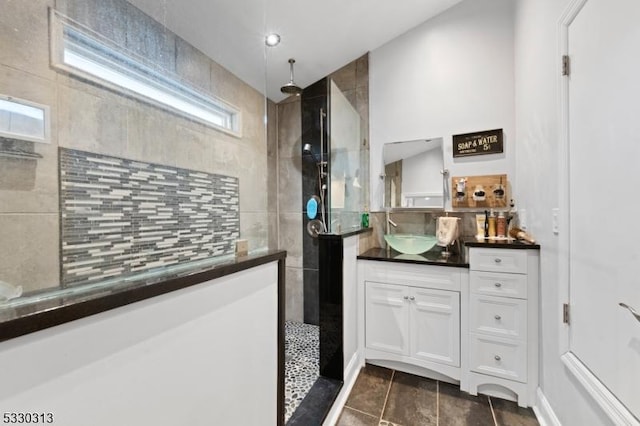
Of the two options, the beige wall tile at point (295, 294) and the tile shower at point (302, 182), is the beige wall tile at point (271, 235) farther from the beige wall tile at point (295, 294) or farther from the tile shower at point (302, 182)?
the beige wall tile at point (295, 294)

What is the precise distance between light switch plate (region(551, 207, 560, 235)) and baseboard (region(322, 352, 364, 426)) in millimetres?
1537

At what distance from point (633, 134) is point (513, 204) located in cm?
139

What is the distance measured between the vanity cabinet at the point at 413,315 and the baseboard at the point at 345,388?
132 mm

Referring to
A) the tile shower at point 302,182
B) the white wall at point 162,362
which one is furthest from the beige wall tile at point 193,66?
the tile shower at point 302,182

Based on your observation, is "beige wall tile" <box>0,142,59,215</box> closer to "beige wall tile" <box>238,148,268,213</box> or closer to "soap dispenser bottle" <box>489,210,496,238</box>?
"beige wall tile" <box>238,148,268,213</box>

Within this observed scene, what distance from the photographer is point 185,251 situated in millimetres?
901

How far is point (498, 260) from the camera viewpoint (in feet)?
5.64

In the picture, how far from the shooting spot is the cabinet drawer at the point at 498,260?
5.48 ft

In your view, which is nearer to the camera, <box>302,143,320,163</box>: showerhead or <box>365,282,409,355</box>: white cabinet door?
<box>365,282,409,355</box>: white cabinet door

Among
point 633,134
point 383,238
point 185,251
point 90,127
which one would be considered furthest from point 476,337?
point 90,127

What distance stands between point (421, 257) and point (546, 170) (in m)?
0.97

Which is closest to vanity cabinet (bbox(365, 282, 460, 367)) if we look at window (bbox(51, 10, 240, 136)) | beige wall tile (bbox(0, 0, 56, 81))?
window (bbox(51, 10, 240, 136))

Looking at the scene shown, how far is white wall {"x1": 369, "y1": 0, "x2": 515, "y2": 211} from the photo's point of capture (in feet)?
7.13

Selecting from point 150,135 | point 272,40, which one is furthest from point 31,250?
point 272,40
